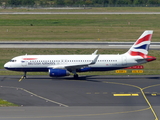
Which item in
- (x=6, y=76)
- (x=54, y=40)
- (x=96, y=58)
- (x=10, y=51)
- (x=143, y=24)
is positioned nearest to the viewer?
(x=96, y=58)

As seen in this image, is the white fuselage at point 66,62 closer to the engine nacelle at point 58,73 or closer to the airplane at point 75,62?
the airplane at point 75,62

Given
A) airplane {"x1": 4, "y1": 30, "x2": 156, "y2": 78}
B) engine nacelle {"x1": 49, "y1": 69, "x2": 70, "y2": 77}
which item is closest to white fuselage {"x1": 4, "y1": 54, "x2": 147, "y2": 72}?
airplane {"x1": 4, "y1": 30, "x2": 156, "y2": 78}

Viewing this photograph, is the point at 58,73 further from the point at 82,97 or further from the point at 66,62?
the point at 82,97

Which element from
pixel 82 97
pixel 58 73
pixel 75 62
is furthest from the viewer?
pixel 75 62

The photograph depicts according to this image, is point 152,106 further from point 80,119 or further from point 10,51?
point 10,51

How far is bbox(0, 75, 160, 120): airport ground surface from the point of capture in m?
30.5

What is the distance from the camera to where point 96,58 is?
4769cm

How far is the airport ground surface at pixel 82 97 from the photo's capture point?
30.5m

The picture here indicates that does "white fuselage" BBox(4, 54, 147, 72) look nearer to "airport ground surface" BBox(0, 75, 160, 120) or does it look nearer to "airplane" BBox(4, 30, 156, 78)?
"airplane" BBox(4, 30, 156, 78)

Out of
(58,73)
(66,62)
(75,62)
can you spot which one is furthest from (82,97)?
(66,62)

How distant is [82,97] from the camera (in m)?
38.4

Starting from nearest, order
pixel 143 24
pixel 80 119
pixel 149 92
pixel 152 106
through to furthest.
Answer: pixel 80 119 < pixel 152 106 < pixel 149 92 < pixel 143 24

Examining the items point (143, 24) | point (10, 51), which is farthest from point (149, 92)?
point (143, 24)

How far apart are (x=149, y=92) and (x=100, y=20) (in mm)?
89383
